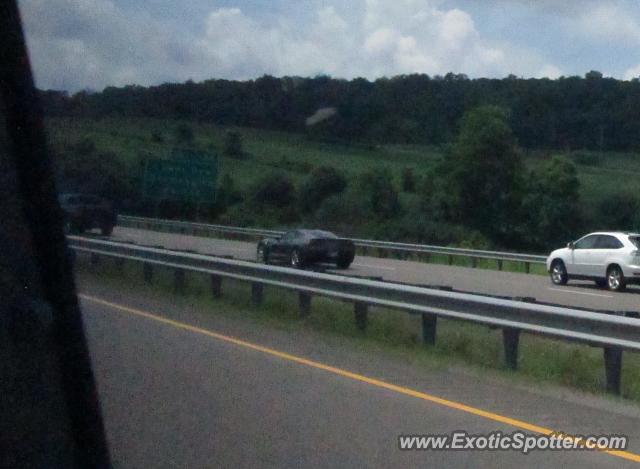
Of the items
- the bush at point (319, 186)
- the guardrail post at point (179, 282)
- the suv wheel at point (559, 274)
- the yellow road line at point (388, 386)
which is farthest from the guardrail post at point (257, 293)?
the bush at point (319, 186)

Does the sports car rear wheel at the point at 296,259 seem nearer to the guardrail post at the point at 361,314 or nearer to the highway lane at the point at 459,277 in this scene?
the highway lane at the point at 459,277

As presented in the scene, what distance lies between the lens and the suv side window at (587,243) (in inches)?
1190

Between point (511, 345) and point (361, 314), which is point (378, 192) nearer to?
point (361, 314)

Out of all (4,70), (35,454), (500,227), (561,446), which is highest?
(4,70)

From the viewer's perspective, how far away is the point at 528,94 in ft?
209

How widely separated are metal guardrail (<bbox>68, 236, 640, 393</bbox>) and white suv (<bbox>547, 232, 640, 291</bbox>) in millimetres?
12845

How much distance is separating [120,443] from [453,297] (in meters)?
6.31

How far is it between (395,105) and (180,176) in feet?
87.0

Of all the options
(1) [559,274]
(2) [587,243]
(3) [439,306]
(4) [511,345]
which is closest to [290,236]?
(1) [559,274]

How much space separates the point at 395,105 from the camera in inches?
1828

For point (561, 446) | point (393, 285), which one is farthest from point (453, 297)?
point (561, 446)

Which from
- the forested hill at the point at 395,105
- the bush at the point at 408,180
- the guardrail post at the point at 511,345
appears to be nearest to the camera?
the guardrail post at the point at 511,345

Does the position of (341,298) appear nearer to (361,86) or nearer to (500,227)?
(361,86)

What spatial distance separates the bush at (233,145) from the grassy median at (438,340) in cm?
1078
